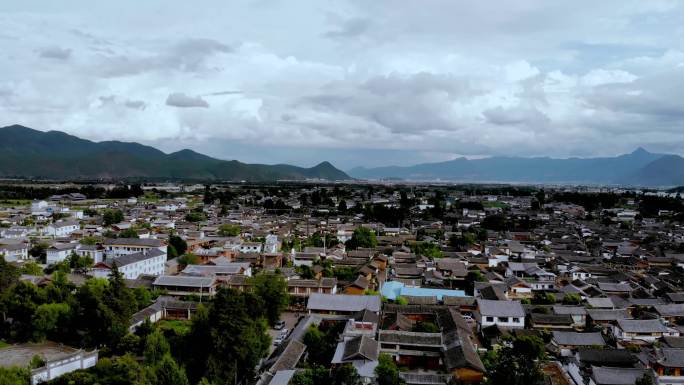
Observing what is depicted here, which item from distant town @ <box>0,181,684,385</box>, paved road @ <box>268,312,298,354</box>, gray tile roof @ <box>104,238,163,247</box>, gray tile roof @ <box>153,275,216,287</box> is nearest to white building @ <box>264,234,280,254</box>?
distant town @ <box>0,181,684,385</box>

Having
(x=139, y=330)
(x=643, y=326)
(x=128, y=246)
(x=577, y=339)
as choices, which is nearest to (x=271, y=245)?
(x=128, y=246)

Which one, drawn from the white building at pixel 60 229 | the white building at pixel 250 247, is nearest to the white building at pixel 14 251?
the white building at pixel 60 229

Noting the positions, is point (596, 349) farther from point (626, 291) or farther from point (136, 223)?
point (136, 223)

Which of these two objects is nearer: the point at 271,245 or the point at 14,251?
the point at 14,251

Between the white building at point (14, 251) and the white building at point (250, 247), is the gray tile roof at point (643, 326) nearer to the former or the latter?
the white building at point (250, 247)

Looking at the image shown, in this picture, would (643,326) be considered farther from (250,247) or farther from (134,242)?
(134,242)

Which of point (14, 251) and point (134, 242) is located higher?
point (134, 242)

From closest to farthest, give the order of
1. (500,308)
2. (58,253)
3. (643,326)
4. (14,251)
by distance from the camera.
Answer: (643,326) < (500,308) < (58,253) < (14,251)
